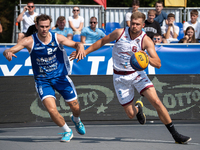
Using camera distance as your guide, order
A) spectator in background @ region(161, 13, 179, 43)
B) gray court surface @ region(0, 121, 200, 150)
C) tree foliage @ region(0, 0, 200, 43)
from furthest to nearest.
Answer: tree foliage @ region(0, 0, 200, 43) → spectator in background @ region(161, 13, 179, 43) → gray court surface @ region(0, 121, 200, 150)

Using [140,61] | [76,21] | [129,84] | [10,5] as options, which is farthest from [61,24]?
[10,5]

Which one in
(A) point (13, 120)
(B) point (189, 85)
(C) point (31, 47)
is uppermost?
(C) point (31, 47)

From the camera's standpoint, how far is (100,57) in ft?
29.8

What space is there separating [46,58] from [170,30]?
658 cm

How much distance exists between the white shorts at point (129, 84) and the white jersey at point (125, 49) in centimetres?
16

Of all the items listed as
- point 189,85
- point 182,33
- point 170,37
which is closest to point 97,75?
point 189,85

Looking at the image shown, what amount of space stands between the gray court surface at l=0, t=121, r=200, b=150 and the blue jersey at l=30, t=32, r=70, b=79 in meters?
1.31

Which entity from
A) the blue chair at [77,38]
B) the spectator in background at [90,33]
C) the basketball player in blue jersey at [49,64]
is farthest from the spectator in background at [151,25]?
the basketball player in blue jersey at [49,64]

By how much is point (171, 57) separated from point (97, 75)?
2.05 meters

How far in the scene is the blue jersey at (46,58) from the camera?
20.3 feet

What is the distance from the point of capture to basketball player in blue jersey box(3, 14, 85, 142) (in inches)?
241

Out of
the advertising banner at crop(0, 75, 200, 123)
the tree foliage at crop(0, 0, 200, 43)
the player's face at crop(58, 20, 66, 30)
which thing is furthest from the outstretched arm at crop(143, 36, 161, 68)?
the tree foliage at crop(0, 0, 200, 43)

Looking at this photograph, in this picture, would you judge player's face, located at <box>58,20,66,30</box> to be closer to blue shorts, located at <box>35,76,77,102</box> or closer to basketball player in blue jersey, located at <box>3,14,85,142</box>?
basketball player in blue jersey, located at <box>3,14,85,142</box>

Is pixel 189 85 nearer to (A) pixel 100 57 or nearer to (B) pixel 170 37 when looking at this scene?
(A) pixel 100 57
